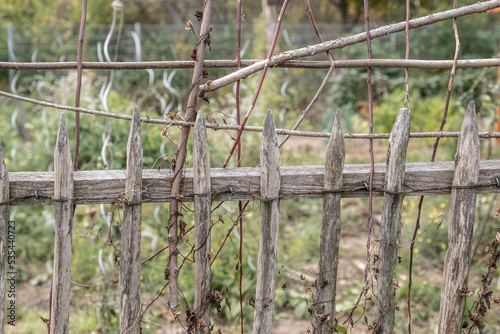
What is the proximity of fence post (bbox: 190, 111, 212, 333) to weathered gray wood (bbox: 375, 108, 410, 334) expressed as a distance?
0.64 metres

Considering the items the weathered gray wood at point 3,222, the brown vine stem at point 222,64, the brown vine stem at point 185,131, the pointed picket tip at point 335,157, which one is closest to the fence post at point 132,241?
the brown vine stem at point 185,131

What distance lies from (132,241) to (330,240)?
71cm

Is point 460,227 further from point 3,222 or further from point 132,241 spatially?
point 3,222

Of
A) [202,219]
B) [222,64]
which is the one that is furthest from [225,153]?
[202,219]

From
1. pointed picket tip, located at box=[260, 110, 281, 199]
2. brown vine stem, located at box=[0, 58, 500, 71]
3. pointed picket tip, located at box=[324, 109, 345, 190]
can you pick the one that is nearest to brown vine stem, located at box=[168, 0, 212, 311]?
brown vine stem, located at box=[0, 58, 500, 71]

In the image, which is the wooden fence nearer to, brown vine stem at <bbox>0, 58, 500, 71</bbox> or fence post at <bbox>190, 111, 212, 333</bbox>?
fence post at <bbox>190, 111, 212, 333</bbox>

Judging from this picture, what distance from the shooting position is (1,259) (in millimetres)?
1602

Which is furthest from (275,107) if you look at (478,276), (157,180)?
(157,180)

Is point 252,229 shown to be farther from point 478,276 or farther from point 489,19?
point 489,19

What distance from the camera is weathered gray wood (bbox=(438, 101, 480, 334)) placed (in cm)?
169

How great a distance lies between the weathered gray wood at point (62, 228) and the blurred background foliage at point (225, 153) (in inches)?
5.9

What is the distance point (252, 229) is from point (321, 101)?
320 inches

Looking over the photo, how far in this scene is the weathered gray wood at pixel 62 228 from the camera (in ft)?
5.14

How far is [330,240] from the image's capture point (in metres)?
1.73
